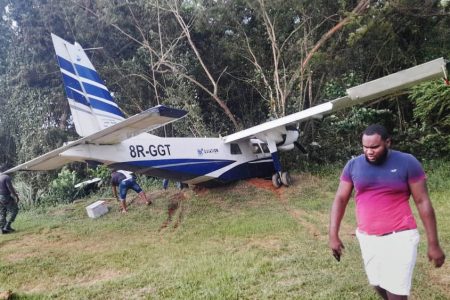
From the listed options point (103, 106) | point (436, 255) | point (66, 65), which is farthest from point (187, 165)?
point (436, 255)

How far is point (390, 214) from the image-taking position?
10.2ft

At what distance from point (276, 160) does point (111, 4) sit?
9.75 metres

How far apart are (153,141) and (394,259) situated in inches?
297

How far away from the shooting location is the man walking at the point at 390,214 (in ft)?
9.91

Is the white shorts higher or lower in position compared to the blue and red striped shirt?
lower

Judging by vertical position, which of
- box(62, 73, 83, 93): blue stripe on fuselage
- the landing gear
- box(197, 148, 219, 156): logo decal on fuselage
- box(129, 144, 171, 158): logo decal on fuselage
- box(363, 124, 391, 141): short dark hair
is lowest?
the landing gear

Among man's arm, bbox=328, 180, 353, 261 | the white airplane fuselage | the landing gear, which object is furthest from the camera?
the landing gear

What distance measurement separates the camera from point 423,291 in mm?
4184

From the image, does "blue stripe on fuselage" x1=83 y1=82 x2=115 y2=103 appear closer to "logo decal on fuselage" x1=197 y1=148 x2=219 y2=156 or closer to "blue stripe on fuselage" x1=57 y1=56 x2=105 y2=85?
"blue stripe on fuselage" x1=57 y1=56 x2=105 y2=85

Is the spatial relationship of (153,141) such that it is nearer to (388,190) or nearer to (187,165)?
(187,165)

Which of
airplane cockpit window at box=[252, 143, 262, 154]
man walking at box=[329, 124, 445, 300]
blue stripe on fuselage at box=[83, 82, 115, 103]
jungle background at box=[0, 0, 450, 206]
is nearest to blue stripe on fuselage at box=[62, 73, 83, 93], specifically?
blue stripe on fuselage at box=[83, 82, 115, 103]

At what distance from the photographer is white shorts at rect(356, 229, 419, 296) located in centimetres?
300

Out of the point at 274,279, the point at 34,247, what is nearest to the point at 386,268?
the point at 274,279

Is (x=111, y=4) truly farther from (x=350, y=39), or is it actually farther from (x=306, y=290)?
(x=306, y=290)
